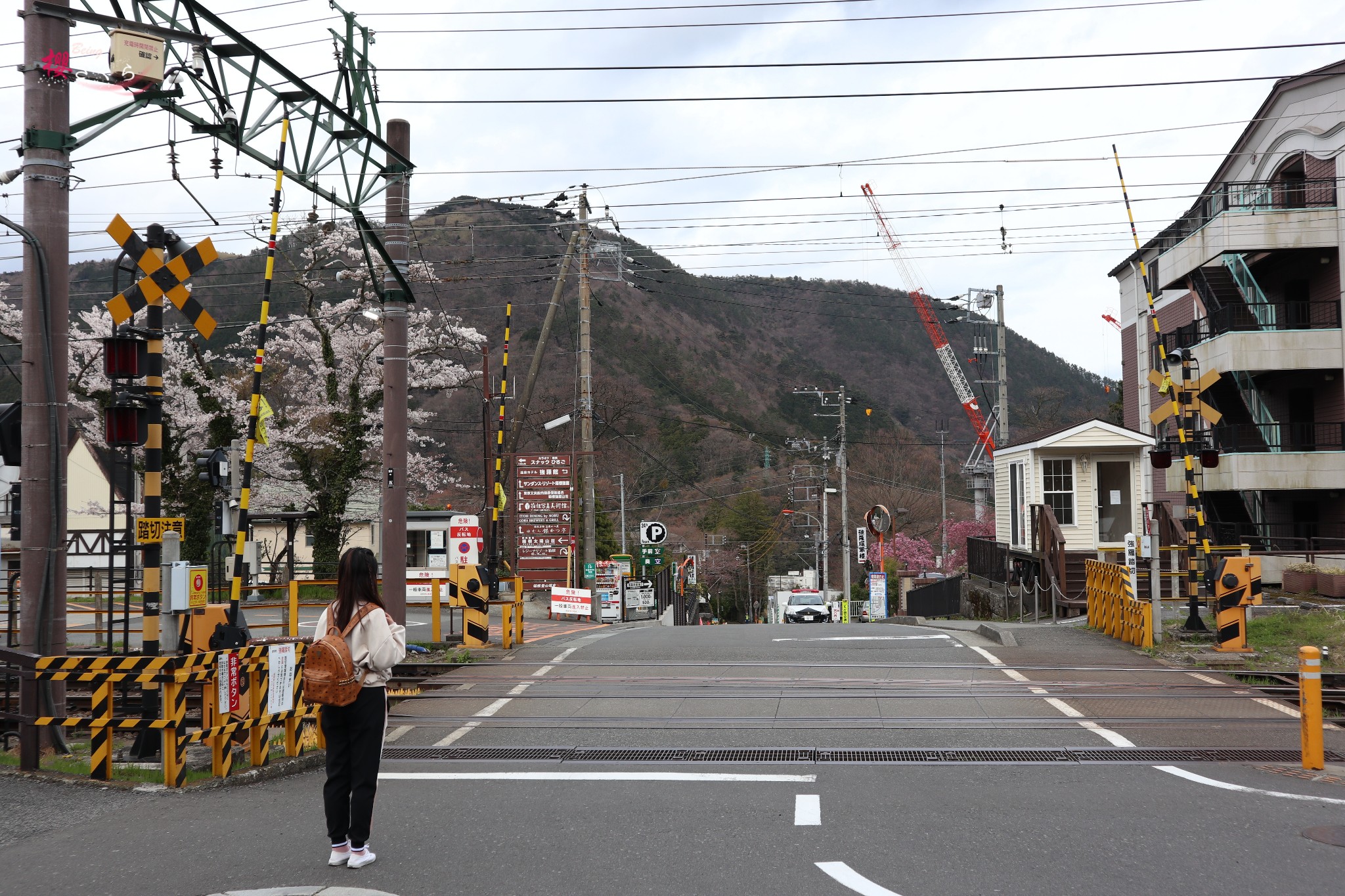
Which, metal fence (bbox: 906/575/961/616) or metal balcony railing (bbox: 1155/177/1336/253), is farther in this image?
metal fence (bbox: 906/575/961/616)

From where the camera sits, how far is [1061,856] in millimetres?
5719

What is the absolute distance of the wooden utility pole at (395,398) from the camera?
14.5 meters

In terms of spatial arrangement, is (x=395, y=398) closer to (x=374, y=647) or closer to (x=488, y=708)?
(x=488, y=708)

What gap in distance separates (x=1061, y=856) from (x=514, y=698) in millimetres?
7177

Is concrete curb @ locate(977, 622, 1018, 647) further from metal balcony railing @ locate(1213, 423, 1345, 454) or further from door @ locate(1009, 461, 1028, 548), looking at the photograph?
metal balcony railing @ locate(1213, 423, 1345, 454)

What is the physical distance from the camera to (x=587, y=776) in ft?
26.2

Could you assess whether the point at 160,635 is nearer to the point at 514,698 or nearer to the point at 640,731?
the point at 514,698

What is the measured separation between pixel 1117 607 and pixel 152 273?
47.1ft

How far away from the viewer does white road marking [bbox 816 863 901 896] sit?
5.18 meters

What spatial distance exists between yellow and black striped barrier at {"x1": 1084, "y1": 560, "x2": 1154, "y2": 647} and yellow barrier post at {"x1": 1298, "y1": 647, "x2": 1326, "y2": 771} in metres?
7.02

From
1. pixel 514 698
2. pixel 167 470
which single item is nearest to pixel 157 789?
pixel 514 698

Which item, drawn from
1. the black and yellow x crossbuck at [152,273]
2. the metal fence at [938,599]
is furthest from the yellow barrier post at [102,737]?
the metal fence at [938,599]

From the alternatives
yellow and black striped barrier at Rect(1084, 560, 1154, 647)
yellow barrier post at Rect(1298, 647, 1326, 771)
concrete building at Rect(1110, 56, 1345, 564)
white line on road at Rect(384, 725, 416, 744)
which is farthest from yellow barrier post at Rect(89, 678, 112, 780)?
concrete building at Rect(1110, 56, 1345, 564)

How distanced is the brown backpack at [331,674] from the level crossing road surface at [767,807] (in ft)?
3.08
